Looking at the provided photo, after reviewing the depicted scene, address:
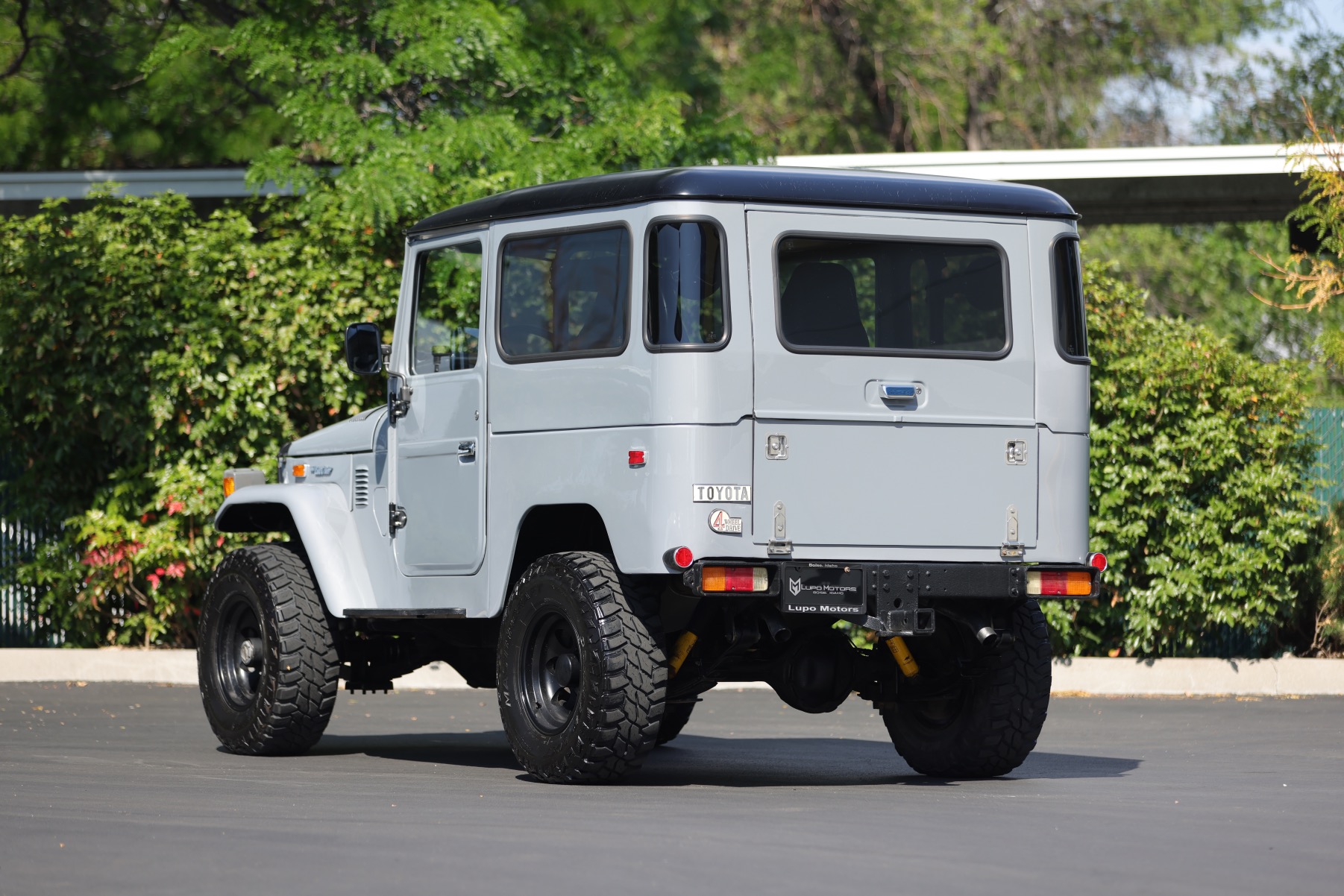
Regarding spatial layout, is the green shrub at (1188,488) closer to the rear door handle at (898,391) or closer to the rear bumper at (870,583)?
the rear bumper at (870,583)

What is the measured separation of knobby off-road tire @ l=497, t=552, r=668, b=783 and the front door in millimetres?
651

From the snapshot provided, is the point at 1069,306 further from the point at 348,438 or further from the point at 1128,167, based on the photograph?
the point at 1128,167

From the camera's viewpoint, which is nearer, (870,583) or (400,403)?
(870,583)

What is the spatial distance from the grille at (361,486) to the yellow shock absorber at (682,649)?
219 centimetres

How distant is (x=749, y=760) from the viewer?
37.1ft

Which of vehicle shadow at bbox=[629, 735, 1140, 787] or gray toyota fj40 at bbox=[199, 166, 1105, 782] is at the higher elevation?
gray toyota fj40 at bbox=[199, 166, 1105, 782]

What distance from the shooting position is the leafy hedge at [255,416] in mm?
16031

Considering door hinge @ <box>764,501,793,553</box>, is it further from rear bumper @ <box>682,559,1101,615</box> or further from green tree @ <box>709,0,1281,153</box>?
green tree @ <box>709,0,1281,153</box>

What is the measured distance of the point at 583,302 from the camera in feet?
31.1

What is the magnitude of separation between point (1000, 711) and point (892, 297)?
2.06m

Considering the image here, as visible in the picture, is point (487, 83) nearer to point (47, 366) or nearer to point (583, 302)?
point (47, 366)

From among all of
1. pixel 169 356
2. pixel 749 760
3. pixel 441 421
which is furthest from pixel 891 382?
pixel 169 356

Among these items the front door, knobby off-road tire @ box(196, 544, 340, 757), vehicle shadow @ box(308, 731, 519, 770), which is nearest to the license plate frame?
the front door

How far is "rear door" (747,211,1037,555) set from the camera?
9.14 metres
